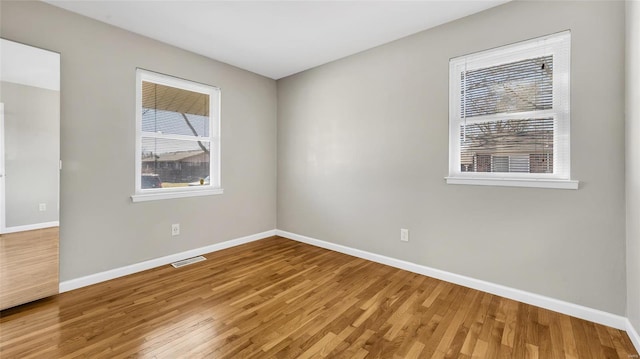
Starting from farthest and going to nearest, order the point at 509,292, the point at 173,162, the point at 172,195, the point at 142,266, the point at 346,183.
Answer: the point at 346,183 → the point at 173,162 → the point at 172,195 → the point at 142,266 → the point at 509,292

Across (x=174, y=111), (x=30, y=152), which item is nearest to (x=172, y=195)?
(x=174, y=111)

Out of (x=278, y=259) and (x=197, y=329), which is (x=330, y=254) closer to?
(x=278, y=259)

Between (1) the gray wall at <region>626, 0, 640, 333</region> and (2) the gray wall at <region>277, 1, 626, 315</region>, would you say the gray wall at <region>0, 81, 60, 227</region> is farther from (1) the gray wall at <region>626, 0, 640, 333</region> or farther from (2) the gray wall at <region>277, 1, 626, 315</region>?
(1) the gray wall at <region>626, 0, 640, 333</region>

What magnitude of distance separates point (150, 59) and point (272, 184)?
225 cm

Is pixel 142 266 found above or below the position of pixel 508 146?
below

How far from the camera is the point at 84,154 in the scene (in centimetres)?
251

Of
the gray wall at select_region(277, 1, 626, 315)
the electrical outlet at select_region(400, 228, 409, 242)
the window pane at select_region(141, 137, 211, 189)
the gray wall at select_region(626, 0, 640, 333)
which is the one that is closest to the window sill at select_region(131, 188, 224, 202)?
the window pane at select_region(141, 137, 211, 189)

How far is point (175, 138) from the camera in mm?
3242

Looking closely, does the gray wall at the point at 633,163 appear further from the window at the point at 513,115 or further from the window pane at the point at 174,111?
the window pane at the point at 174,111

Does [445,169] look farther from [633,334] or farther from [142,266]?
[142,266]

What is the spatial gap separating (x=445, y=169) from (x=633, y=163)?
120 centimetres

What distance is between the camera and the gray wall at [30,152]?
2.11 meters

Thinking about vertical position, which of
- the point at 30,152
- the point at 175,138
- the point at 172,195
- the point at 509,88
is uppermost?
the point at 509,88

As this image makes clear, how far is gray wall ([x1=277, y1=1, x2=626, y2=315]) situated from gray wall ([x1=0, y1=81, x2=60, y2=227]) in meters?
2.61
